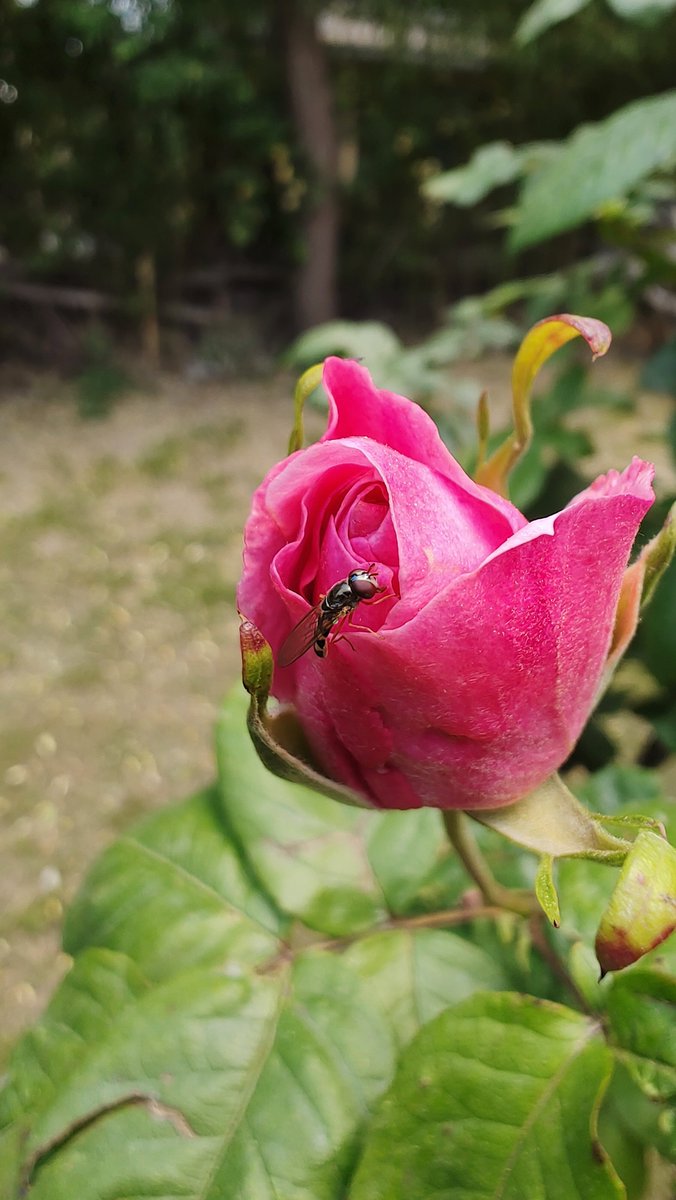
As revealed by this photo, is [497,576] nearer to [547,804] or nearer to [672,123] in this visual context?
[547,804]

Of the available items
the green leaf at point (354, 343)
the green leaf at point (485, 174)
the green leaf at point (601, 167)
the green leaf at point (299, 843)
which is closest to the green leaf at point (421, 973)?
the green leaf at point (299, 843)

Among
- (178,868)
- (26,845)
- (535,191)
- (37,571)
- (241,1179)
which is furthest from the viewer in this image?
(37,571)

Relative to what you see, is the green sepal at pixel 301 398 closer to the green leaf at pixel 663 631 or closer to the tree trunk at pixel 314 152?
the green leaf at pixel 663 631

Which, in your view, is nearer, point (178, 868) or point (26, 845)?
point (178, 868)

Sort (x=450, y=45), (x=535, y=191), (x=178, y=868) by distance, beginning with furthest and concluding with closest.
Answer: (x=450, y=45) < (x=535, y=191) < (x=178, y=868)

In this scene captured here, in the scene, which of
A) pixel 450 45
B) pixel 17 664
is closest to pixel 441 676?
pixel 17 664
